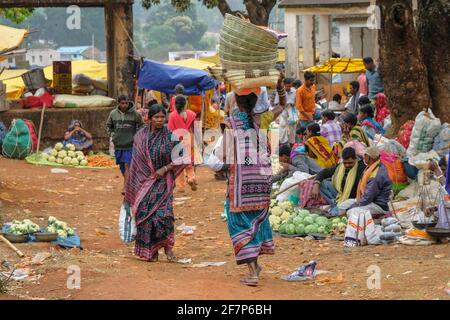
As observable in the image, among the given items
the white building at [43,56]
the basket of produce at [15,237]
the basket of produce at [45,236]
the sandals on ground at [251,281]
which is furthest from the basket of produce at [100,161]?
the white building at [43,56]

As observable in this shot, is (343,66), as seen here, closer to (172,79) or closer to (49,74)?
(172,79)

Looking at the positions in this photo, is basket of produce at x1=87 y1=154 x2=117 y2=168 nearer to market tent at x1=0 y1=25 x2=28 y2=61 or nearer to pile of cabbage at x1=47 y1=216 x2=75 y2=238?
market tent at x1=0 y1=25 x2=28 y2=61

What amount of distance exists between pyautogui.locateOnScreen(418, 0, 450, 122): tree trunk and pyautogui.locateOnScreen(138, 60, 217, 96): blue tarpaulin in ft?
19.3

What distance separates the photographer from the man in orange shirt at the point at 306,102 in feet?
57.9

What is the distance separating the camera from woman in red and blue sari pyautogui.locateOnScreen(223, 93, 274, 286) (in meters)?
8.84

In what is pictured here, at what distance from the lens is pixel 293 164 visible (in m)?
13.8

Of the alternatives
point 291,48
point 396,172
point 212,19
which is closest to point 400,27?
point 396,172

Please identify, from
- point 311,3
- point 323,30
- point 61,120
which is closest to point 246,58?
point 61,120

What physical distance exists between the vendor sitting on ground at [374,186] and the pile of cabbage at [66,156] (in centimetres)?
931

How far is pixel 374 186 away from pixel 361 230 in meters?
0.67

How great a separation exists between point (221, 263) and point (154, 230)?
0.78m

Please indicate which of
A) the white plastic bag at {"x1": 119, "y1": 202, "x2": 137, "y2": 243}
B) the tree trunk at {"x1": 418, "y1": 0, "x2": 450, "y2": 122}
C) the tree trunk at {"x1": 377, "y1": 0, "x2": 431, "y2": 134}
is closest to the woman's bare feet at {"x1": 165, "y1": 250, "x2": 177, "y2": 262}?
the white plastic bag at {"x1": 119, "y1": 202, "x2": 137, "y2": 243}

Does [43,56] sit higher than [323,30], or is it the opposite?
[323,30]

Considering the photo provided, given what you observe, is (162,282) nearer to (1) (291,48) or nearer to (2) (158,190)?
(2) (158,190)
